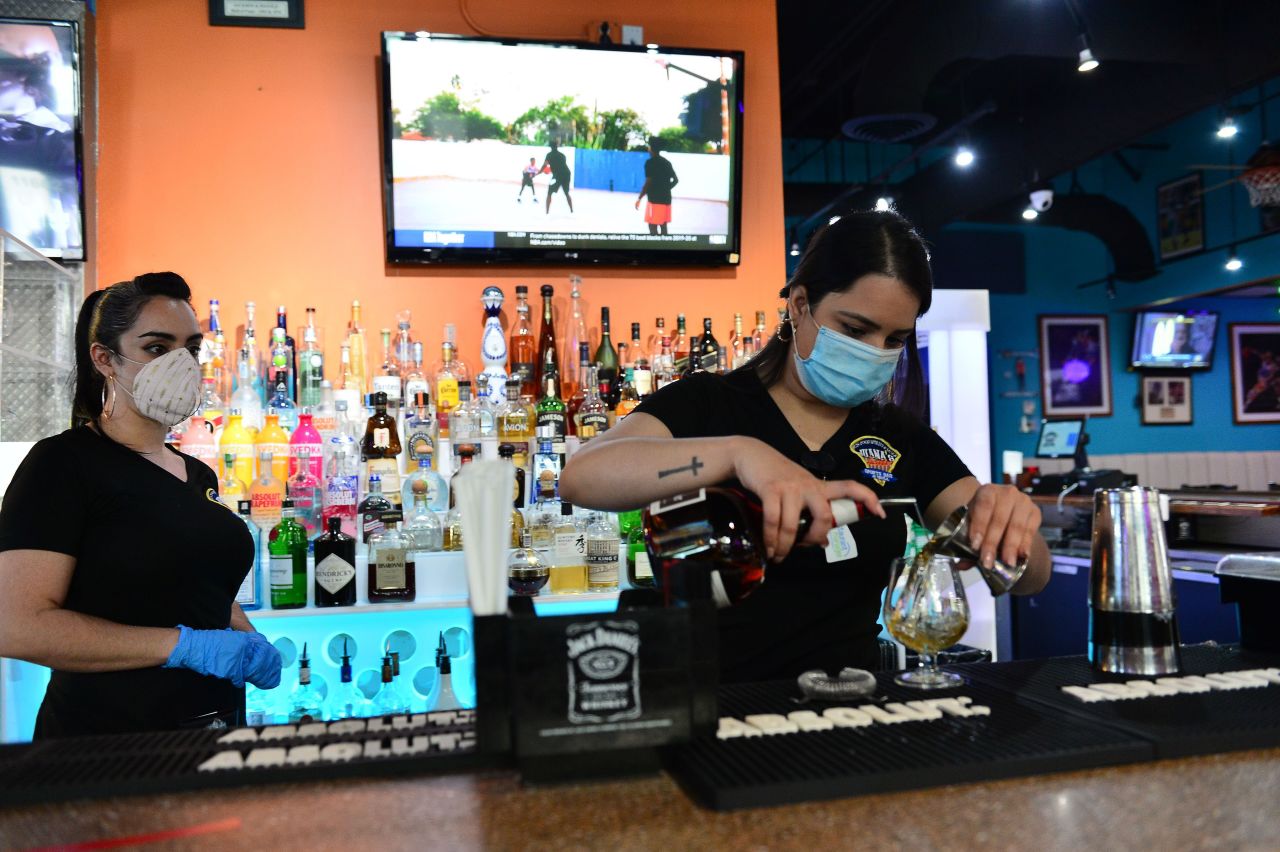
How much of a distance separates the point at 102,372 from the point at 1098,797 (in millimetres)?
1906

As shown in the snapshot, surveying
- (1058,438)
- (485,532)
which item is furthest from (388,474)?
(1058,438)

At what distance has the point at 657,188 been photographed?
3.61 meters

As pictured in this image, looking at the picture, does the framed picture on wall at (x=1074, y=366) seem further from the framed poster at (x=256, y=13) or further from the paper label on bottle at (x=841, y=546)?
the paper label on bottle at (x=841, y=546)

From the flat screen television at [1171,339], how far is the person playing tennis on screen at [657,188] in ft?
28.0

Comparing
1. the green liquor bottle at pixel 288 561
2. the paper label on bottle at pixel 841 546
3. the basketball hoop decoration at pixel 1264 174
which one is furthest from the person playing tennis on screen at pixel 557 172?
the basketball hoop decoration at pixel 1264 174

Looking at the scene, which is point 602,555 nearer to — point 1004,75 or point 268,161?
point 268,161

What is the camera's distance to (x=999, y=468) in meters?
10.5

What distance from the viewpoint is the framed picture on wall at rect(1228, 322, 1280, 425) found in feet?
35.7

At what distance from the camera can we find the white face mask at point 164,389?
78.4 inches

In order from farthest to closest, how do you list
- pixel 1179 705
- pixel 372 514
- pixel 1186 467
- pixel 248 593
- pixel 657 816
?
pixel 1186 467 < pixel 372 514 < pixel 248 593 < pixel 1179 705 < pixel 657 816

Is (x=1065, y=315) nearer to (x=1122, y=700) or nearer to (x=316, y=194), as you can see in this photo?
(x=316, y=194)

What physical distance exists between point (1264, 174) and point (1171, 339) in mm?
A: 4986

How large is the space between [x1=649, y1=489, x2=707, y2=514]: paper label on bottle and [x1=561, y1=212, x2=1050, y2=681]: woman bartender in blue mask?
128 millimetres

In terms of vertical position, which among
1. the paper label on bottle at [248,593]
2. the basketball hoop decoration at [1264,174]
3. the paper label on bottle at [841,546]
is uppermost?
the basketball hoop decoration at [1264,174]
